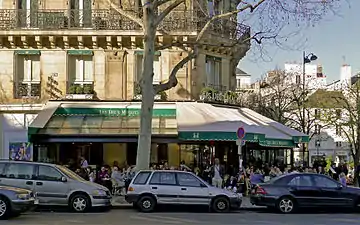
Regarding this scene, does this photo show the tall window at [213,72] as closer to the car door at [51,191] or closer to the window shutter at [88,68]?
the window shutter at [88,68]

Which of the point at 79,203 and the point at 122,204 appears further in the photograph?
the point at 122,204

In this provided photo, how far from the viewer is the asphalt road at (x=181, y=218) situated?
16.6m

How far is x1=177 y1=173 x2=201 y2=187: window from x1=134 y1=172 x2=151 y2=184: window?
41.7 inches

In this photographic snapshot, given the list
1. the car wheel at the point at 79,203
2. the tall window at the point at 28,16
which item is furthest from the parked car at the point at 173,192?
the tall window at the point at 28,16

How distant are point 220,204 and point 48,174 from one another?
5710 millimetres

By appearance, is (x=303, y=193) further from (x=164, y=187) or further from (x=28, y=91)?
(x=28, y=91)

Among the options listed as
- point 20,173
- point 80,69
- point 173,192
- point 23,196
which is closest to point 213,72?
point 80,69

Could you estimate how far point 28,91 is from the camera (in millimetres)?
28516

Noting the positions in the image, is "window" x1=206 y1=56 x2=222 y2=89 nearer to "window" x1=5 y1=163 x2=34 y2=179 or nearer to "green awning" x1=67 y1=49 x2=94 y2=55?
"green awning" x1=67 y1=49 x2=94 y2=55

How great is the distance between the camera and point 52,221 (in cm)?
1650

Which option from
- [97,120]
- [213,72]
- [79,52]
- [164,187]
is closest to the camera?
[164,187]

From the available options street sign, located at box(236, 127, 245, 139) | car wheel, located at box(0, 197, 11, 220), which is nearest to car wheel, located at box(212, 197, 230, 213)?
street sign, located at box(236, 127, 245, 139)

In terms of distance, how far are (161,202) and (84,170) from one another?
672cm

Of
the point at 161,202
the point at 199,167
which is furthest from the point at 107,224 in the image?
the point at 199,167
